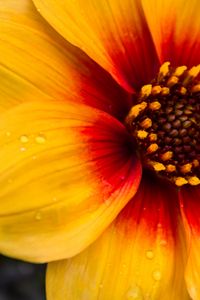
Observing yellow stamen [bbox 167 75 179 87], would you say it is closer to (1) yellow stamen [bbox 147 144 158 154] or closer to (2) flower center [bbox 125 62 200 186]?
(2) flower center [bbox 125 62 200 186]

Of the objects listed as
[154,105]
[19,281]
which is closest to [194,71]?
[154,105]

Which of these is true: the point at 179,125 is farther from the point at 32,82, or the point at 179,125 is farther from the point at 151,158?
the point at 32,82

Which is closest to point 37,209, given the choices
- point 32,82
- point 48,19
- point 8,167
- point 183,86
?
point 8,167

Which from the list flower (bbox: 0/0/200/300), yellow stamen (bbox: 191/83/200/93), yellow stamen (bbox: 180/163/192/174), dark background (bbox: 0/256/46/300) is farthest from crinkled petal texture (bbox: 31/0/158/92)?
dark background (bbox: 0/256/46/300)

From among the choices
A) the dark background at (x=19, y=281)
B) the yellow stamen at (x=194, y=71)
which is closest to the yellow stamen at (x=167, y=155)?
the yellow stamen at (x=194, y=71)

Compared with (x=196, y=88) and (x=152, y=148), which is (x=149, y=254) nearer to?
(x=152, y=148)
